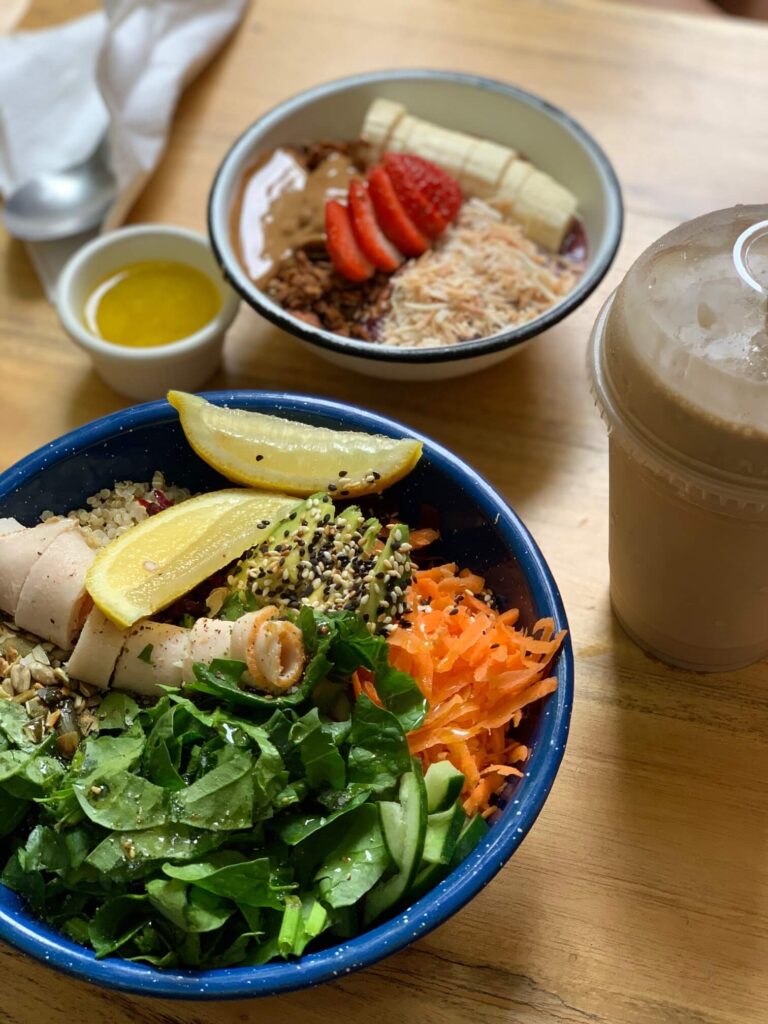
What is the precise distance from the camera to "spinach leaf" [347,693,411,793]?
3.99 feet

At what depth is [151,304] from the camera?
193 cm

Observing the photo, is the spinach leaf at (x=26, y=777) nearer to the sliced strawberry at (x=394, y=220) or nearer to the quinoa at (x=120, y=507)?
the quinoa at (x=120, y=507)

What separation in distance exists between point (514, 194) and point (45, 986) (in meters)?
1.60

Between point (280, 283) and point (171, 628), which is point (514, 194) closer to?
point (280, 283)

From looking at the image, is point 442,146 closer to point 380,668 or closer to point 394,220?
point 394,220

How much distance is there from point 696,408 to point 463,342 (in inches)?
25.3

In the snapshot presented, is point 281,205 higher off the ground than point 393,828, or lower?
higher

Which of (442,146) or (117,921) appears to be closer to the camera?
(117,921)

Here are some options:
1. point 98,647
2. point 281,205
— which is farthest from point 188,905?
point 281,205

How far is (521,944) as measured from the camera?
4.21 feet

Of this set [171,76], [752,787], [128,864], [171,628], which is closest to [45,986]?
[128,864]

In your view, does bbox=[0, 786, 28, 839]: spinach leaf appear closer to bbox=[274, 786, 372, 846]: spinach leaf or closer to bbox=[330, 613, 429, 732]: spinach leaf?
bbox=[274, 786, 372, 846]: spinach leaf

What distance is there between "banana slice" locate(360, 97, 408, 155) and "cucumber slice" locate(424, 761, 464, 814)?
1393mm

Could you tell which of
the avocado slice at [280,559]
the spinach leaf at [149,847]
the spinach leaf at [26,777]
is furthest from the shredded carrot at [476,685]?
the spinach leaf at [26,777]
